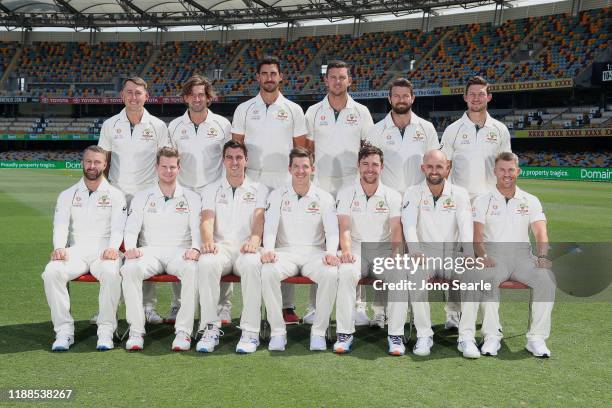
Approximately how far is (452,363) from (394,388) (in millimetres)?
860

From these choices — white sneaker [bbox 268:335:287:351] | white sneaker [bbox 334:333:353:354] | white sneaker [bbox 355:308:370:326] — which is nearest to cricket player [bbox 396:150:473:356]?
white sneaker [bbox 334:333:353:354]

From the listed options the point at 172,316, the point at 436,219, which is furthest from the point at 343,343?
the point at 172,316

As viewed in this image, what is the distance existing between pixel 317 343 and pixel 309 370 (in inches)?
23.5

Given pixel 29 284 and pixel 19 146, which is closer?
pixel 29 284

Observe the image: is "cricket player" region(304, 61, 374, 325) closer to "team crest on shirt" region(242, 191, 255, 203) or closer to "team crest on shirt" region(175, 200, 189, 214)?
"team crest on shirt" region(242, 191, 255, 203)

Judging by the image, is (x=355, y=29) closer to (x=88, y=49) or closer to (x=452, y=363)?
(x=88, y=49)

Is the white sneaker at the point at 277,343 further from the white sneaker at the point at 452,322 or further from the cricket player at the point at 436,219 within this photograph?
the white sneaker at the point at 452,322

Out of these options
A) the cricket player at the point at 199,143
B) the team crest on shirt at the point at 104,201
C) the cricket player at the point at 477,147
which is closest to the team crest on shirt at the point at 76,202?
the team crest on shirt at the point at 104,201

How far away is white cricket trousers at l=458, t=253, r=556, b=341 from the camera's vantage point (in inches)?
209

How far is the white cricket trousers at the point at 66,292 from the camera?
17.6ft

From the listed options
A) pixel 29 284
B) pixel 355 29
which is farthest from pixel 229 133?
pixel 355 29

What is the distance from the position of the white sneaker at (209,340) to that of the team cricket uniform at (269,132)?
1.91 meters

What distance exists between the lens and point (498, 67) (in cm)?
4244

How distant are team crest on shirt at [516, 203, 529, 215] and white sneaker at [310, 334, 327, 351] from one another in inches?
88.8
